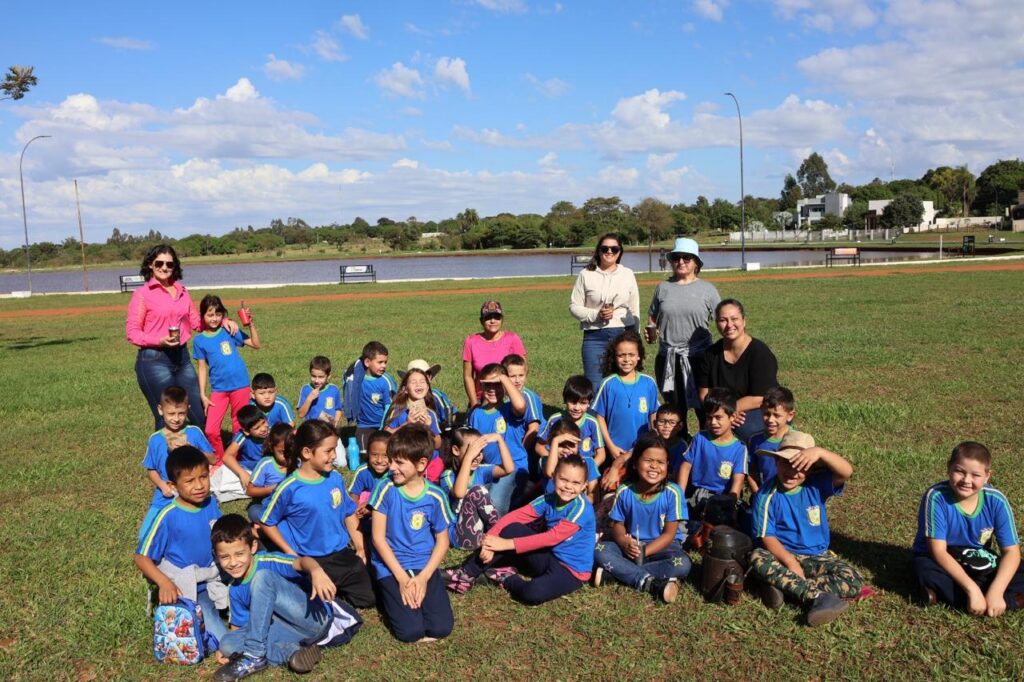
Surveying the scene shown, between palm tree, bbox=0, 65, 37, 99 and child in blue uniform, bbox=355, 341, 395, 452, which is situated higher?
palm tree, bbox=0, 65, 37, 99

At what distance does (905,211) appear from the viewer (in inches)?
3797

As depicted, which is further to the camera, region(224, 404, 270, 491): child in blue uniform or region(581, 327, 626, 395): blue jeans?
region(581, 327, 626, 395): blue jeans

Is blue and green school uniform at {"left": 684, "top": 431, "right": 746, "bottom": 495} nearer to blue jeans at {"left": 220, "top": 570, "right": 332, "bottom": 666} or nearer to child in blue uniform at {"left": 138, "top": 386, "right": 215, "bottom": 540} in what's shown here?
blue jeans at {"left": 220, "top": 570, "right": 332, "bottom": 666}

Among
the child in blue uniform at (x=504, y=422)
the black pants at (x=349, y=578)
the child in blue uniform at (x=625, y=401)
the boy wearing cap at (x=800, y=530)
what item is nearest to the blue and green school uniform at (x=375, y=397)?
the child in blue uniform at (x=504, y=422)

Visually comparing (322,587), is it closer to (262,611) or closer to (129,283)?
(262,611)

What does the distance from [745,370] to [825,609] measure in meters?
2.01

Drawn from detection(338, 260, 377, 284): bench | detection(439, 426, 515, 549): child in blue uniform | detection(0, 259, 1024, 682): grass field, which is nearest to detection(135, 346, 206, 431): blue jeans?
detection(0, 259, 1024, 682): grass field

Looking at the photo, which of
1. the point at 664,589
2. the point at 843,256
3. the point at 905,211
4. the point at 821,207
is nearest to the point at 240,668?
the point at 664,589

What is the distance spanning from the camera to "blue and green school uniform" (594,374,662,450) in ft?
19.8

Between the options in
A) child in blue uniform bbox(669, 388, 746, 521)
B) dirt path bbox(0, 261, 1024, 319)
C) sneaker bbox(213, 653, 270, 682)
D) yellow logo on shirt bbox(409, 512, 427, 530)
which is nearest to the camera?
sneaker bbox(213, 653, 270, 682)

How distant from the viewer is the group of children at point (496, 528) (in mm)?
4160

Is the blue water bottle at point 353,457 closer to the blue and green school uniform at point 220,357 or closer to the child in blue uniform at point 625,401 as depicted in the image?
the blue and green school uniform at point 220,357

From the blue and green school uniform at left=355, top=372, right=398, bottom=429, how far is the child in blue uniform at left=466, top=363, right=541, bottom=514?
1374 mm

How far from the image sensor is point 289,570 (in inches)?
172
